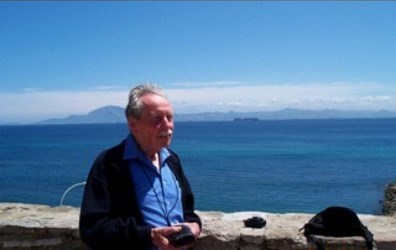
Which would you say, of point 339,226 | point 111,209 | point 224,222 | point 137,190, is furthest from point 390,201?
point 111,209

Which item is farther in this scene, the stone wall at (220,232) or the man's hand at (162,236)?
the stone wall at (220,232)

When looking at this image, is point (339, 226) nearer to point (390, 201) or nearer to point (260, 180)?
point (390, 201)

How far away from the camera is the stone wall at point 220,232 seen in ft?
12.0

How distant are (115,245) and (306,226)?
64.4 inches

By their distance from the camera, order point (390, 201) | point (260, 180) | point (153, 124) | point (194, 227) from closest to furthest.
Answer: point (153, 124) < point (194, 227) < point (390, 201) < point (260, 180)

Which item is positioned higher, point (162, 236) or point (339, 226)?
point (162, 236)

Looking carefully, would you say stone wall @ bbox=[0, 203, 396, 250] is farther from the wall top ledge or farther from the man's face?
the man's face

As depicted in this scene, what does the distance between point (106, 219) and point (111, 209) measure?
0.08 metres

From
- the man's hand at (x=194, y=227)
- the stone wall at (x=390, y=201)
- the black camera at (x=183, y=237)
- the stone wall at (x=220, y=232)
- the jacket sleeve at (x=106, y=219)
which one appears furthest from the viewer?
the stone wall at (x=390, y=201)

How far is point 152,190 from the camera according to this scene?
2857mm

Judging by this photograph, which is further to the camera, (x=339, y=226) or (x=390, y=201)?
(x=390, y=201)

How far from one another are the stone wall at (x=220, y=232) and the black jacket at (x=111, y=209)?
117 cm

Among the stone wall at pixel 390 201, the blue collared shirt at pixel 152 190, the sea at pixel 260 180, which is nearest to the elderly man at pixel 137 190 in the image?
the blue collared shirt at pixel 152 190

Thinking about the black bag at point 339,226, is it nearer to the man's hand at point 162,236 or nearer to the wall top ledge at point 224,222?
the wall top ledge at point 224,222
